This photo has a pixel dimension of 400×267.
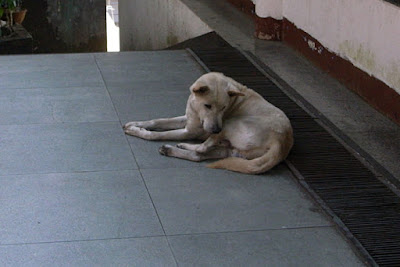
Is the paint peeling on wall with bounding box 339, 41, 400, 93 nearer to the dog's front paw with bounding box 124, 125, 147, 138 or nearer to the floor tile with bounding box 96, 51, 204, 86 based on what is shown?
the floor tile with bounding box 96, 51, 204, 86

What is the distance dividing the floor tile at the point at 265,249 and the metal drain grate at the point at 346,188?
16 centimetres

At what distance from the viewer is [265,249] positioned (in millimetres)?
4387

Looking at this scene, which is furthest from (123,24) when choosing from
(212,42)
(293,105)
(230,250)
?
(230,250)

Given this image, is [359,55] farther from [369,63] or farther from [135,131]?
[135,131]

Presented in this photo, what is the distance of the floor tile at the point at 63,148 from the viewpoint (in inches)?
213

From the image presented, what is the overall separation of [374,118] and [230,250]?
281 centimetres

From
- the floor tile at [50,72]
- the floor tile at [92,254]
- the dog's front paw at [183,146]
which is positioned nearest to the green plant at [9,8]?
the floor tile at [50,72]

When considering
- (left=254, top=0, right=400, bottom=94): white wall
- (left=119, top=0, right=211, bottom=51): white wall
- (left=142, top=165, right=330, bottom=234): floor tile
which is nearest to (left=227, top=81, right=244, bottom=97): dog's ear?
Answer: (left=142, top=165, right=330, bottom=234): floor tile

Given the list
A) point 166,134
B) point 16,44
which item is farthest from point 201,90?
point 16,44

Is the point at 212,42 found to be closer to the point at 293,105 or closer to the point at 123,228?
the point at 293,105

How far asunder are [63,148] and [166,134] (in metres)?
0.84

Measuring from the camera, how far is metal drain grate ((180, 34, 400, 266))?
4.54 meters

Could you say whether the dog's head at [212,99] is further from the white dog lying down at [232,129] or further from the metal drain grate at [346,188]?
the metal drain grate at [346,188]

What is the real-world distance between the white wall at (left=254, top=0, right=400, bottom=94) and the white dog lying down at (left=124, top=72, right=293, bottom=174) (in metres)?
1.51
